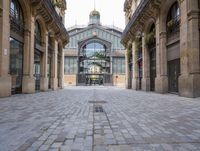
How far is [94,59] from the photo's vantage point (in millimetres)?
57156

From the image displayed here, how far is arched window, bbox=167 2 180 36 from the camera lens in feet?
49.5

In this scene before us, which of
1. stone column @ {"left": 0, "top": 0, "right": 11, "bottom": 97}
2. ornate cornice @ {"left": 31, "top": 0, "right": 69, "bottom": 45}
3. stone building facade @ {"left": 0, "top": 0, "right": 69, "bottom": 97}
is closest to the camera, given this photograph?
stone column @ {"left": 0, "top": 0, "right": 11, "bottom": 97}

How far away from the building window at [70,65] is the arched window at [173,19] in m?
41.3

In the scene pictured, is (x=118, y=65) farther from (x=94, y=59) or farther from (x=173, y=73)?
(x=173, y=73)

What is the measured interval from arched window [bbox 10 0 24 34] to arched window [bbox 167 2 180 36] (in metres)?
11.5

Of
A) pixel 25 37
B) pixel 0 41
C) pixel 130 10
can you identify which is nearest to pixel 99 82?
pixel 130 10

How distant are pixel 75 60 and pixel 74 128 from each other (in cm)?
5263

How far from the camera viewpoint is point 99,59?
57.4 meters

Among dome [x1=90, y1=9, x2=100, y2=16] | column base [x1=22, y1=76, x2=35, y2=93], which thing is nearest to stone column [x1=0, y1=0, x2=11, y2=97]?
column base [x1=22, y1=76, x2=35, y2=93]

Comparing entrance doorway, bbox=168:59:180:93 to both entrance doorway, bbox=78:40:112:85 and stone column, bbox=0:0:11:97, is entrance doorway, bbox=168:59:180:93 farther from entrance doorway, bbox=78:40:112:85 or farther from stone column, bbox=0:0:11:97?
entrance doorway, bbox=78:40:112:85

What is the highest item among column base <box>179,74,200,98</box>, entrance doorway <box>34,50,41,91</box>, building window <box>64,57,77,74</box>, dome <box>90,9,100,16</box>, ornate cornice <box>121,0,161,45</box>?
dome <box>90,9,100,16</box>

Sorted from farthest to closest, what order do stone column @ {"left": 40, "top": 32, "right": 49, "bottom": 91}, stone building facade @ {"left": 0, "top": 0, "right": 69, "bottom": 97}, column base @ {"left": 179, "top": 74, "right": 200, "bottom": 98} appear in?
stone column @ {"left": 40, "top": 32, "right": 49, "bottom": 91} → stone building facade @ {"left": 0, "top": 0, "right": 69, "bottom": 97} → column base @ {"left": 179, "top": 74, "right": 200, "bottom": 98}

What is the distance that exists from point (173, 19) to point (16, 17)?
38.9 ft

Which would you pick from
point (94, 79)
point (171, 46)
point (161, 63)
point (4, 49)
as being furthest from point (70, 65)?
point (4, 49)
